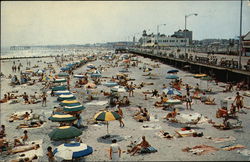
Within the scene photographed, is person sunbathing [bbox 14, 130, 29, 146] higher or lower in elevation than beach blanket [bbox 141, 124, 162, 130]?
lower

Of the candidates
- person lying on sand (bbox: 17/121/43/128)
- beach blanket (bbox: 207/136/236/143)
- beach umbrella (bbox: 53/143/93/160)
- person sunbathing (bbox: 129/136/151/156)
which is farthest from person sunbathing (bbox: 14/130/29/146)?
beach blanket (bbox: 207/136/236/143)

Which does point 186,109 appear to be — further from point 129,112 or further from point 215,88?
point 215,88

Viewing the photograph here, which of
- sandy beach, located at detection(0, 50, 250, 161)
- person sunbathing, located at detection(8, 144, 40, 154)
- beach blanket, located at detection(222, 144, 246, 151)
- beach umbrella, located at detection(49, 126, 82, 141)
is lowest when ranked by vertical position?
person sunbathing, located at detection(8, 144, 40, 154)

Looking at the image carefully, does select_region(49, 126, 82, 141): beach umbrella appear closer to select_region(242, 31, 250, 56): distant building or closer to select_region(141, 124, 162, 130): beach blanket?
select_region(141, 124, 162, 130): beach blanket

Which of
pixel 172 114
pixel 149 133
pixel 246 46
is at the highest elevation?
pixel 246 46

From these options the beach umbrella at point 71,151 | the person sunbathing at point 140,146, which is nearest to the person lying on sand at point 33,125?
the beach umbrella at point 71,151

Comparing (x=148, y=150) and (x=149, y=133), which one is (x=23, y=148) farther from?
(x=149, y=133)

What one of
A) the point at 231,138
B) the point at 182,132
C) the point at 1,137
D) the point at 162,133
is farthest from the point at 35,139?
the point at 231,138

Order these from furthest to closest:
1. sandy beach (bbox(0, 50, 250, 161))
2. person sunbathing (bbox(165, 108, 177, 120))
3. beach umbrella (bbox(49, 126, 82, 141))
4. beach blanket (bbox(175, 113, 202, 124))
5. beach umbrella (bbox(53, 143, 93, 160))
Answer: person sunbathing (bbox(165, 108, 177, 120)), beach blanket (bbox(175, 113, 202, 124)), sandy beach (bbox(0, 50, 250, 161)), beach umbrella (bbox(49, 126, 82, 141)), beach umbrella (bbox(53, 143, 93, 160))

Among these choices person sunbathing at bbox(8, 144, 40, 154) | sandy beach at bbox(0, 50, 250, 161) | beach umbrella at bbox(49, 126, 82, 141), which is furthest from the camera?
person sunbathing at bbox(8, 144, 40, 154)

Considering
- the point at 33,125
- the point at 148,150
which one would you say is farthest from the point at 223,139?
the point at 33,125

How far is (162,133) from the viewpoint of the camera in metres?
13.8

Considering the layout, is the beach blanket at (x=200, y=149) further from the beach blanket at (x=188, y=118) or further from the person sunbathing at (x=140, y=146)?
the beach blanket at (x=188, y=118)

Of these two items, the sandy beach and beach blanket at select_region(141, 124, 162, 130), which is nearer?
the sandy beach
